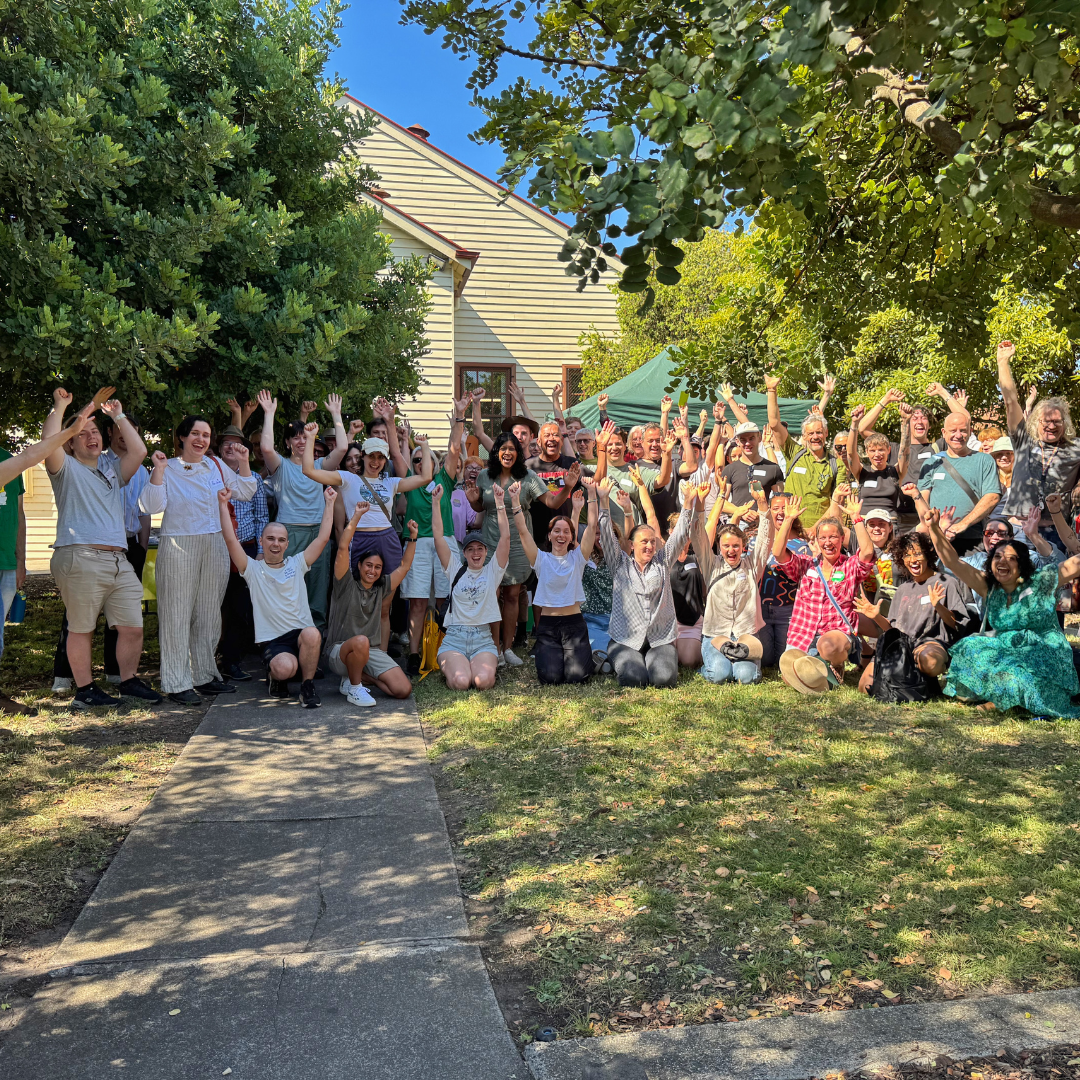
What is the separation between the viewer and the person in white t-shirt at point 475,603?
7.87 metres

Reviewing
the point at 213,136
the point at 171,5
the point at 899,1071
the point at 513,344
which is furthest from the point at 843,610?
the point at 513,344

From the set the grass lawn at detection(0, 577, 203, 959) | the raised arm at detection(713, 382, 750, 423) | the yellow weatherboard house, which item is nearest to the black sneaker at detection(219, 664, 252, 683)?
the grass lawn at detection(0, 577, 203, 959)

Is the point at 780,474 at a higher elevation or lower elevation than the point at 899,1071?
higher

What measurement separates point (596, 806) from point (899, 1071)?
2.38m

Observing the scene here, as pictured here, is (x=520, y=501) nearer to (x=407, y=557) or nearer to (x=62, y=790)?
(x=407, y=557)

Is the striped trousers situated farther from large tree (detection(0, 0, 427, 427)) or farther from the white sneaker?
large tree (detection(0, 0, 427, 427))

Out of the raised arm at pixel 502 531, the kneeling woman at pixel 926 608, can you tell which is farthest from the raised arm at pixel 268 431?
the kneeling woman at pixel 926 608

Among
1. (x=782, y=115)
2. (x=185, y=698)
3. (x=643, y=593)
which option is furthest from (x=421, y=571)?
(x=782, y=115)

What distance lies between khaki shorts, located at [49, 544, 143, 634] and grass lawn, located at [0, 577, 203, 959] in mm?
689

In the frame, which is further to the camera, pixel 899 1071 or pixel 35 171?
pixel 35 171

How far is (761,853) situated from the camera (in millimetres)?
4391

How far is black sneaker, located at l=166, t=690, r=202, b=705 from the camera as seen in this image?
7.06 m

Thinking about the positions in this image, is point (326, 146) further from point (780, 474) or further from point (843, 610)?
point (843, 610)

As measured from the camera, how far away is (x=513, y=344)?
2167cm
